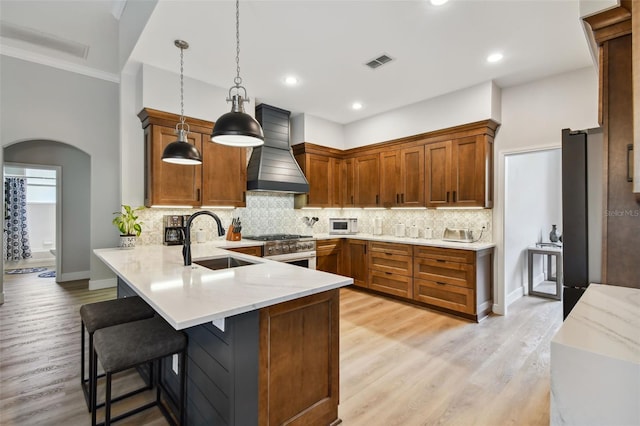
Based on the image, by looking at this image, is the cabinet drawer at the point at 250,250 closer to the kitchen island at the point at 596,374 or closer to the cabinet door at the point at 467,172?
the cabinet door at the point at 467,172

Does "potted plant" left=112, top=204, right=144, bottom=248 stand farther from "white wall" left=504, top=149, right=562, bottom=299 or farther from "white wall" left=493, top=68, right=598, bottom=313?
"white wall" left=504, top=149, right=562, bottom=299

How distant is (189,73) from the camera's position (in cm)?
375

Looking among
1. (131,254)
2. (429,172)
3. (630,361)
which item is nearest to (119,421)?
(131,254)

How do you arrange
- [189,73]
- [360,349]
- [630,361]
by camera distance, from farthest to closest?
[189,73] → [360,349] → [630,361]

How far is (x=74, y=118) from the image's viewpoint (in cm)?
446

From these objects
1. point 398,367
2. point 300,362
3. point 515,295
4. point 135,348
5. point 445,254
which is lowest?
point 398,367

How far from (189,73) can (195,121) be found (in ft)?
1.90

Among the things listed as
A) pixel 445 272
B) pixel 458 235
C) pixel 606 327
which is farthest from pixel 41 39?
pixel 458 235

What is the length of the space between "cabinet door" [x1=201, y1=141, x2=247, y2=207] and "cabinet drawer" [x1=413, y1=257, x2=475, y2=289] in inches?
107

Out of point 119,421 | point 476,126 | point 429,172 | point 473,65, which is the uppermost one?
point 473,65

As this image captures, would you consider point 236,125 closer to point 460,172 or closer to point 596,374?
point 596,374

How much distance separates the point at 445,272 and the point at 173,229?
3602 millimetres

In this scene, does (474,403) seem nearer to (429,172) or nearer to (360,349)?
(360,349)

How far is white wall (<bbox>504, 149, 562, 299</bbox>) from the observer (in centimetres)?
424
